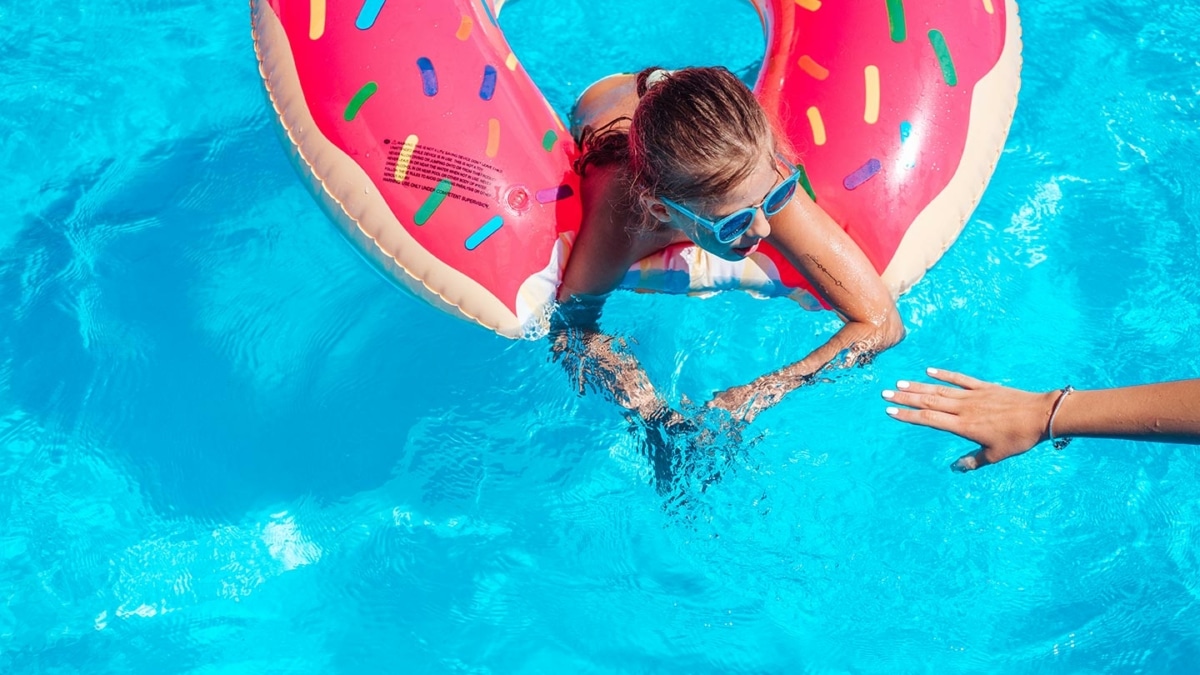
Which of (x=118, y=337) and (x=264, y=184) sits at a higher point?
(x=264, y=184)

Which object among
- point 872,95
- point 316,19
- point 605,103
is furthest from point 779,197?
point 316,19

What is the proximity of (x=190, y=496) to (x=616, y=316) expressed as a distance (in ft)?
5.27

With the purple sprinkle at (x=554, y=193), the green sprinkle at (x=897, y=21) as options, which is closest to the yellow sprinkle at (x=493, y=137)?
the purple sprinkle at (x=554, y=193)

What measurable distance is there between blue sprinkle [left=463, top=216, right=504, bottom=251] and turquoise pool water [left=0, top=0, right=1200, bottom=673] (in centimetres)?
85

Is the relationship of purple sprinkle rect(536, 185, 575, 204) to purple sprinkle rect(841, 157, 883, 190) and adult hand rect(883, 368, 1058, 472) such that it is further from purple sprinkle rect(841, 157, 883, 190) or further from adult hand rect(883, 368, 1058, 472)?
adult hand rect(883, 368, 1058, 472)

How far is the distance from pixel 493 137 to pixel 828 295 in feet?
3.33

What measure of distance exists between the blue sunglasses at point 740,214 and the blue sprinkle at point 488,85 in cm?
81

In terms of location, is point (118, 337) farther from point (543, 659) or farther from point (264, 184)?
point (543, 659)

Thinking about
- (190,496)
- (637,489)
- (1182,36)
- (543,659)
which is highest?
(1182,36)

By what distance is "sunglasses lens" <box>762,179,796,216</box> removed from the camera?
2.31 meters

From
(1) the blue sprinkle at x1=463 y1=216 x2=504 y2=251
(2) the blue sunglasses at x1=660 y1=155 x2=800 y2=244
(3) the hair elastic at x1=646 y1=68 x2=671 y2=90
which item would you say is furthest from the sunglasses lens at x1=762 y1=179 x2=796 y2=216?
(1) the blue sprinkle at x1=463 y1=216 x2=504 y2=251

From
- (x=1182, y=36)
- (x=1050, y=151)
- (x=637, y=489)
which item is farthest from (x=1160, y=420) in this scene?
(x=1182, y=36)

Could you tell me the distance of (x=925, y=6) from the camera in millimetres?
2883

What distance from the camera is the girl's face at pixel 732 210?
2.26m
